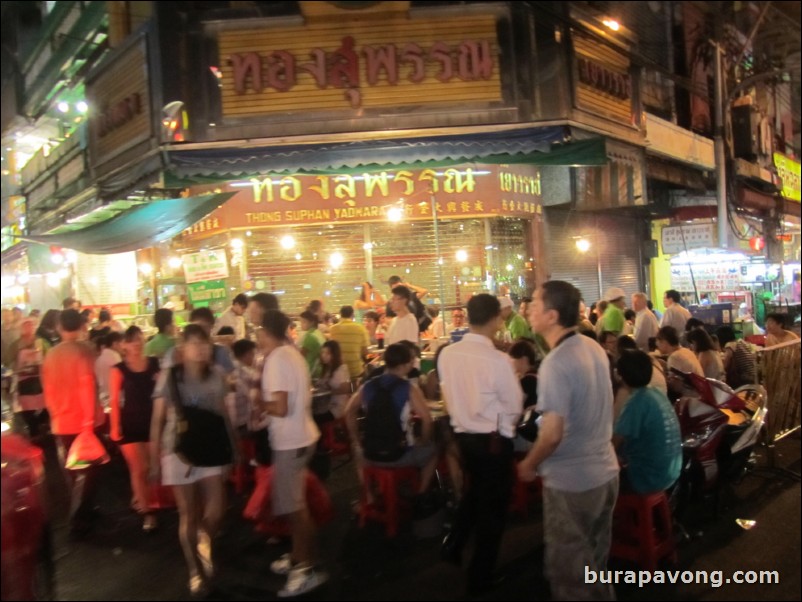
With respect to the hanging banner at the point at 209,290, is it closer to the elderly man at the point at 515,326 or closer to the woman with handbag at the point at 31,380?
the woman with handbag at the point at 31,380

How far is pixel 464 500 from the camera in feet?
14.2

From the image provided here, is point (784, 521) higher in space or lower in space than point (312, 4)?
lower

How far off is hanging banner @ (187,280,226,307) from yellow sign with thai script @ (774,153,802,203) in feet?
56.8

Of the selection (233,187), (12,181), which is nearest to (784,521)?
(233,187)

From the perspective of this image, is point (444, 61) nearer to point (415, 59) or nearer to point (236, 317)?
point (415, 59)

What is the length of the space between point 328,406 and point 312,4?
16.9 ft

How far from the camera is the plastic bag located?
5.37 metres

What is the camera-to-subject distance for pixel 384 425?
16.2 ft

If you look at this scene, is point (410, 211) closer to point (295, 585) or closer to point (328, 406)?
point (328, 406)

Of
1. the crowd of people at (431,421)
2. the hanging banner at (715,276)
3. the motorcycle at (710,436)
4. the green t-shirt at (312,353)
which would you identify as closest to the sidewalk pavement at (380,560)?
the crowd of people at (431,421)

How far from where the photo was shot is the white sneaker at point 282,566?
456cm

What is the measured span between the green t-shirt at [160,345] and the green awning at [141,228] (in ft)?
4.91

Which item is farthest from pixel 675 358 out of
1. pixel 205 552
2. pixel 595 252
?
pixel 595 252

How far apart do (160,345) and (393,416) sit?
9.76 ft
